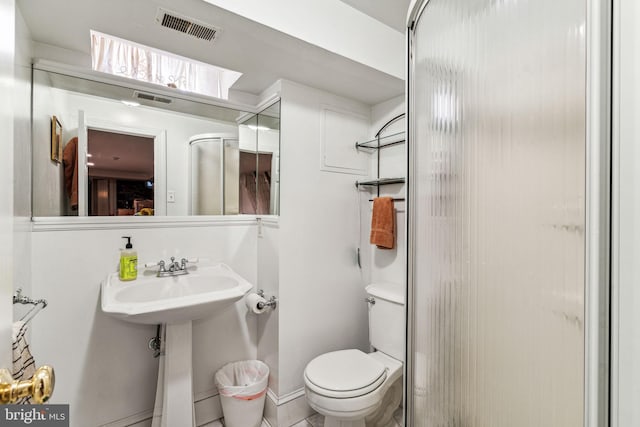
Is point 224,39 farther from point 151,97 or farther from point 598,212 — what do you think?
point 598,212

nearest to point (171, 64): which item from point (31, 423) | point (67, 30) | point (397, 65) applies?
point (67, 30)

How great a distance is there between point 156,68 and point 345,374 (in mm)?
1963

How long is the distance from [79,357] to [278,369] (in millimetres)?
992

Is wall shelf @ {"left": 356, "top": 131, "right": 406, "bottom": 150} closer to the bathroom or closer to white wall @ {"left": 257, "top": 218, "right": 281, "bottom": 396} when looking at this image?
the bathroom

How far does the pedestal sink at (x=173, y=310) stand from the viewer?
1.20 meters

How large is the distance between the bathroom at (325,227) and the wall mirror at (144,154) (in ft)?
0.06

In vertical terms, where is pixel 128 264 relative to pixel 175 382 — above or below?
above

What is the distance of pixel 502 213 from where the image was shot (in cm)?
47

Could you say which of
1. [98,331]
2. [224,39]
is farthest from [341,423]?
[224,39]

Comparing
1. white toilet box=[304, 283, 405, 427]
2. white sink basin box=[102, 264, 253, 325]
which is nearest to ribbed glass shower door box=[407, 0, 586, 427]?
white toilet box=[304, 283, 405, 427]

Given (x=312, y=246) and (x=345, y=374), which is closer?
(x=345, y=374)

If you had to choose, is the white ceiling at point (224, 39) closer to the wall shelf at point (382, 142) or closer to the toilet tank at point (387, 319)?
the wall shelf at point (382, 142)

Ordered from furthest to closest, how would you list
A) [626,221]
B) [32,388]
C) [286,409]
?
[286,409] < [32,388] < [626,221]

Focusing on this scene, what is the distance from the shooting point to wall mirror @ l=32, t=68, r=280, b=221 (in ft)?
4.57
